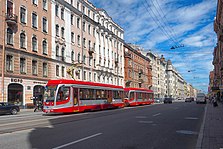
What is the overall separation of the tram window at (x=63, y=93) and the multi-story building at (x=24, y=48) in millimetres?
12548

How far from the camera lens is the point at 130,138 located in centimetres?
970

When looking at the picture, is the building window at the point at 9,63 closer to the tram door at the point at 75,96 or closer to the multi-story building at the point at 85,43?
the multi-story building at the point at 85,43

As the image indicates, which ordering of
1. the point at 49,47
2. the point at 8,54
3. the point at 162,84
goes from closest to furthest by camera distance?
1. the point at 8,54
2. the point at 49,47
3. the point at 162,84

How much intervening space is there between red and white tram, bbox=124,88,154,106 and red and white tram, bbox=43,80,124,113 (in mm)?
10148

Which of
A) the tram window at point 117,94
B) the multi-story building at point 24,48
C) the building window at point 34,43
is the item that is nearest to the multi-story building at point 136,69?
the multi-story building at point 24,48

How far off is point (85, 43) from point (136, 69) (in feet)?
109

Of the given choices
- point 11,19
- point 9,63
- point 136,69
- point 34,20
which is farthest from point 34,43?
point 136,69

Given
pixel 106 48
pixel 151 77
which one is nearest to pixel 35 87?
pixel 106 48

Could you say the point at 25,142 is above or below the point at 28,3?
below

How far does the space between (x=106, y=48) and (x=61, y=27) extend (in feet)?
62.5

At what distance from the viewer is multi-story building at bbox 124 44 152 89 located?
240 ft

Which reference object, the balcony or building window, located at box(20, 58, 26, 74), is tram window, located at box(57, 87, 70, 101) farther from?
the balcony

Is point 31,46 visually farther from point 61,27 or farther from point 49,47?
point 61,27

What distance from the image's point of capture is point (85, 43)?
51.7 meters
